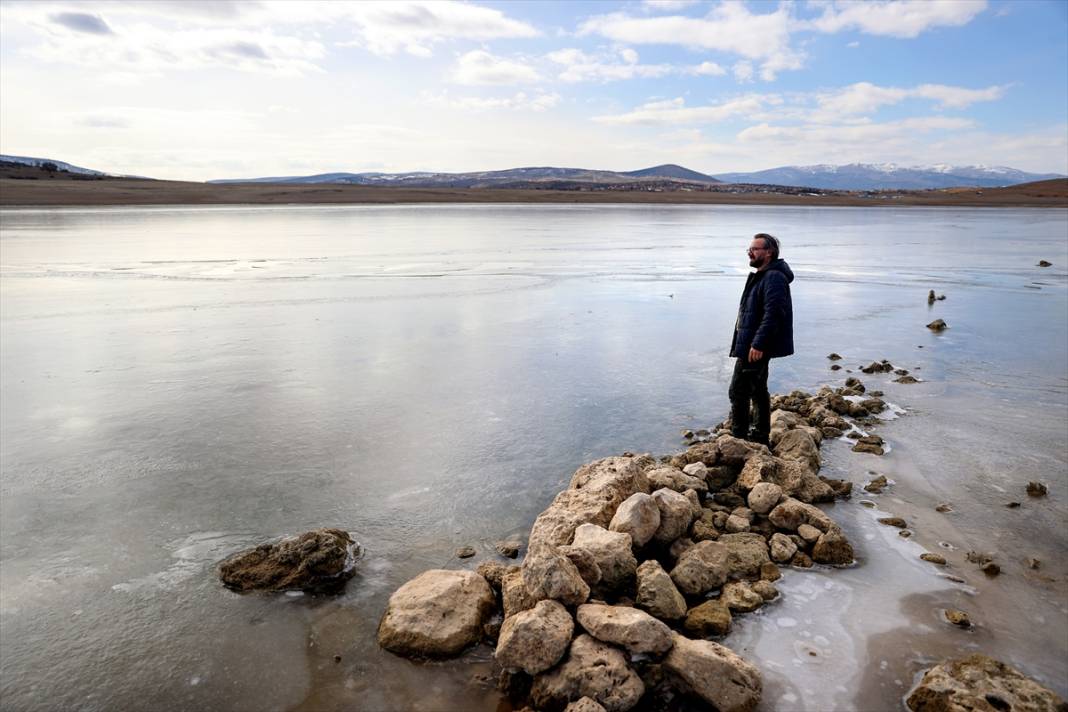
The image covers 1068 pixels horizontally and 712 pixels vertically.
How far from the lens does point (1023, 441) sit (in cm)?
652

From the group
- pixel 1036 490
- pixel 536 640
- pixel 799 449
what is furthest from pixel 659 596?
pixel 1036 490

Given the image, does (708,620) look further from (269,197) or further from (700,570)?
(269,197)

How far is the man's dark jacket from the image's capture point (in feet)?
18.4

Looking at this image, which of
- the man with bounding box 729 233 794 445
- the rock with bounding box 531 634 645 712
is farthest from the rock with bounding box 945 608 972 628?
→ the man with bounding box 729 233 794 445

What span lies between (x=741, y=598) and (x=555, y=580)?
127 cm

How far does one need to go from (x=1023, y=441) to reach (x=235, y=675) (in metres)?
7.23

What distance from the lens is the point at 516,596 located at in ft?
→ 12.6

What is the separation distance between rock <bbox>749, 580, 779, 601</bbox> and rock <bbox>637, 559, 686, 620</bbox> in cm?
52

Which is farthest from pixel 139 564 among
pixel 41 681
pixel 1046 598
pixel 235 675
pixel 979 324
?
pixel 979 324

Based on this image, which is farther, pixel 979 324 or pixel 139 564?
pixel 979 324

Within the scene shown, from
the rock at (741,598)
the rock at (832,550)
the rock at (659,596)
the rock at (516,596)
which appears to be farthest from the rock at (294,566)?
the rock at (832,550)

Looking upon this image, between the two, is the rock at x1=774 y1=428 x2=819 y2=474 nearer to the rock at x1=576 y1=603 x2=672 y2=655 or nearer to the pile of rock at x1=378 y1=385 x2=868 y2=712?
the pile of rock at x1=378 y1=385 x2=868 y2=712

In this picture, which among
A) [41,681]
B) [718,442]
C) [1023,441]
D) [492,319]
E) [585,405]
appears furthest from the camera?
[492,319]

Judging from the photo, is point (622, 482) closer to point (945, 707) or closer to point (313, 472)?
point (945, 707)
